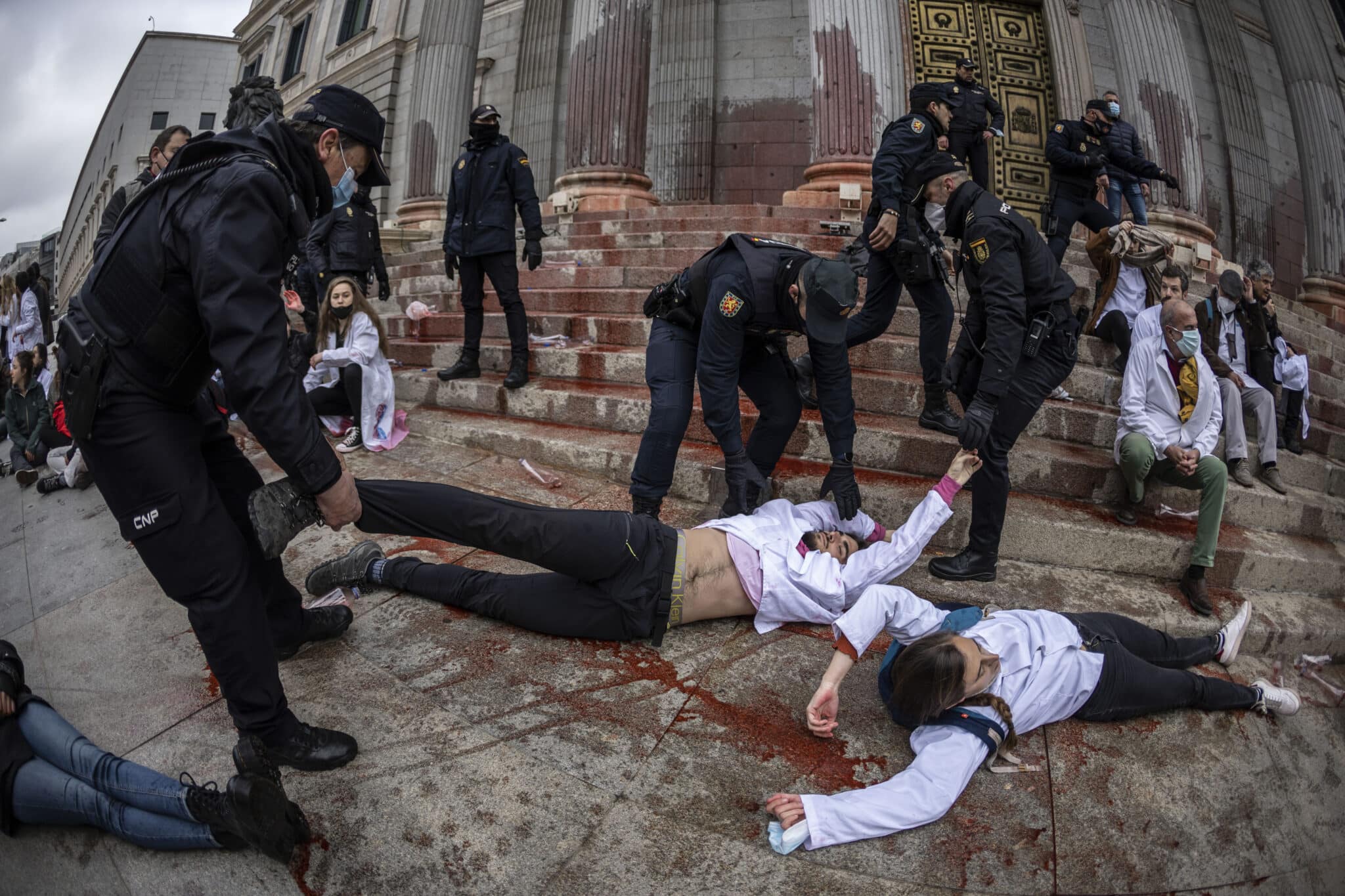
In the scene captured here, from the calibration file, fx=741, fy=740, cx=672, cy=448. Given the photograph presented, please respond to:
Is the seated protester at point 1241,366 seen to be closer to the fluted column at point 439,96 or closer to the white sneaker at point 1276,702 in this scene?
the white sneaker at point 1276,702

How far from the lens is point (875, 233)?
462 cm

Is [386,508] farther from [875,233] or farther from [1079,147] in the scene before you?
[1079,147]

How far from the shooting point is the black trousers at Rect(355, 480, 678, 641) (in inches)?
109

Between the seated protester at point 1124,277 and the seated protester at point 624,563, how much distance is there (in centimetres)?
343

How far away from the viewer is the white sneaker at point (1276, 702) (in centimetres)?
308

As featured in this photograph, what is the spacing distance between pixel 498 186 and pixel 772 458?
3354mm

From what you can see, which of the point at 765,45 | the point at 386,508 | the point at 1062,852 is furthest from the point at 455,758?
Result: the point at 765,45

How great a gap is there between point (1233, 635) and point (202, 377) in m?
4.32

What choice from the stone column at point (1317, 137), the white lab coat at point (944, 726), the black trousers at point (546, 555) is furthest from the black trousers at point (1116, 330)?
the stone column at point (1317, 137)

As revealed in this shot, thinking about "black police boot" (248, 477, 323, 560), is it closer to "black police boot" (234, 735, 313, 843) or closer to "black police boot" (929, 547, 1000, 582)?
"black police boot" (234, 735, 313, 843)

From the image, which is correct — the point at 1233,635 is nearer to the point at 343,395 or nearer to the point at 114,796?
the point at 114,796

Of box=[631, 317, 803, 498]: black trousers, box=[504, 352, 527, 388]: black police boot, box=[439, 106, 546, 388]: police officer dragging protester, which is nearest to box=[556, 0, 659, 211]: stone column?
box=[439, 106, 546, 388]: police officer dragging protester

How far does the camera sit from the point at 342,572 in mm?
3441

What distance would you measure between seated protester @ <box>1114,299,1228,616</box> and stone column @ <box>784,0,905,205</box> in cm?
445
